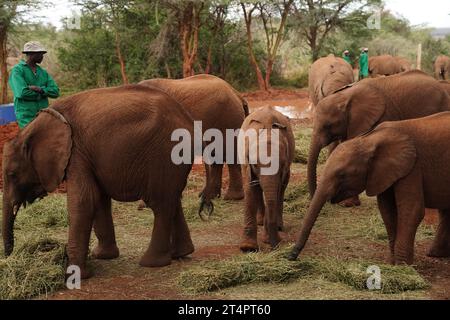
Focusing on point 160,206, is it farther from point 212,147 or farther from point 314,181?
point 212,147

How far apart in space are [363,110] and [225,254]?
109 inches

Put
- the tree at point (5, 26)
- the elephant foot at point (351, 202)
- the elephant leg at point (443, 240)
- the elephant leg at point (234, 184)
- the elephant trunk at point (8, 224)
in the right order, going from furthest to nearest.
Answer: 1. the tree at point (5, 26)
2. the elephant leg at point (234, 184)
3. the elephant foot at point (351, 202)
4. the elephant leg at point (443, 240)
5. the elephant trunk at point (8, 224)

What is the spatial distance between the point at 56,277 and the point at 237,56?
24.0 metres

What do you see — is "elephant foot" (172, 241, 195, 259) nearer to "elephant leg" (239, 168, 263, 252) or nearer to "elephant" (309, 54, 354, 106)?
"elephant leg" (239, 168, 263, 252)

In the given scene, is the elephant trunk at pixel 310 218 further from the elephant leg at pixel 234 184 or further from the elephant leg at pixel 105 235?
the elephant leg at pixel 234 184

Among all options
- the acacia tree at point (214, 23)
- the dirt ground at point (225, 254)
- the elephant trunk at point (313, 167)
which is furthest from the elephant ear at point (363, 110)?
the acacia tree at point (214, 23)

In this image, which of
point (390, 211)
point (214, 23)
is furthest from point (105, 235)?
point (214, 23)

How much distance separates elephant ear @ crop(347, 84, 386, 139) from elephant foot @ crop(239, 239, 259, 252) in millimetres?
2242

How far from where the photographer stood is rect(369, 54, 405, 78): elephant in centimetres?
2644

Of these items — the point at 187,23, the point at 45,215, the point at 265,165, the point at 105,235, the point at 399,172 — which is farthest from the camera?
the point at 187,23

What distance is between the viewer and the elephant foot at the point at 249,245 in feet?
22.4

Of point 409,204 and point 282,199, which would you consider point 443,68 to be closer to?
point 282,199

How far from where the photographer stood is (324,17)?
99.6 ft

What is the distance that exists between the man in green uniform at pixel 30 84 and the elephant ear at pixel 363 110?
3.71m
